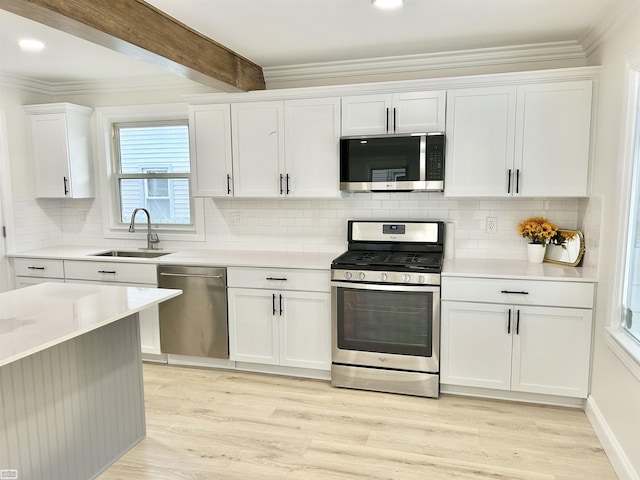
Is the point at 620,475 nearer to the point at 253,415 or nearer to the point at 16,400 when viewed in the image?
the point at 253,415

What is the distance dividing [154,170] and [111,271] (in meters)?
1.08

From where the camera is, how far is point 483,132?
315 cm

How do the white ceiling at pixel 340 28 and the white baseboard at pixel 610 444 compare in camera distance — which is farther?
the white ceiling at pixel 340 28

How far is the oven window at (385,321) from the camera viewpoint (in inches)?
122

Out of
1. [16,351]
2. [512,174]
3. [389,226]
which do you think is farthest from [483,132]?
[16,351]

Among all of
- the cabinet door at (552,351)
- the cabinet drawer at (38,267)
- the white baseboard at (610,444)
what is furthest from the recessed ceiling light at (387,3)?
the cabinet drawer at (38,267)

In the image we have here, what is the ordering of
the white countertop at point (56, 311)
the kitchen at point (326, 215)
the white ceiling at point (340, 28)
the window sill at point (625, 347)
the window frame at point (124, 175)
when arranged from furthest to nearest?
the window frame at point (124, 175) → the kitchen at point (326, 215) → the white ceiling at point (340, 28) → the window sill at point (625, 347) → the white countertop at point (56, 311)

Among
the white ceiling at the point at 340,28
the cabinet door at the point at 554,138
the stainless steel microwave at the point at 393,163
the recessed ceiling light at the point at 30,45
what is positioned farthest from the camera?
the stainless steel microwave at the point at 393,163

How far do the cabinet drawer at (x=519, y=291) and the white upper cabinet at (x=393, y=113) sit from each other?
111cm

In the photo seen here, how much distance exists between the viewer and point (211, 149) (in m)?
3.72

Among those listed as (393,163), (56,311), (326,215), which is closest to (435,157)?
(393,163)

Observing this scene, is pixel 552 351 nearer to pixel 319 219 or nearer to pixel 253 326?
pixel 319 219

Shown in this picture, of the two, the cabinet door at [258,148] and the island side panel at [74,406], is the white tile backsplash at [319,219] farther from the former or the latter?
the island side panel at [74,406]

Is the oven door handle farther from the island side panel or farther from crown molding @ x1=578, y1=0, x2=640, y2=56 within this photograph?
crown molding @ x1=578, y1=0, x2=640, y2=56
